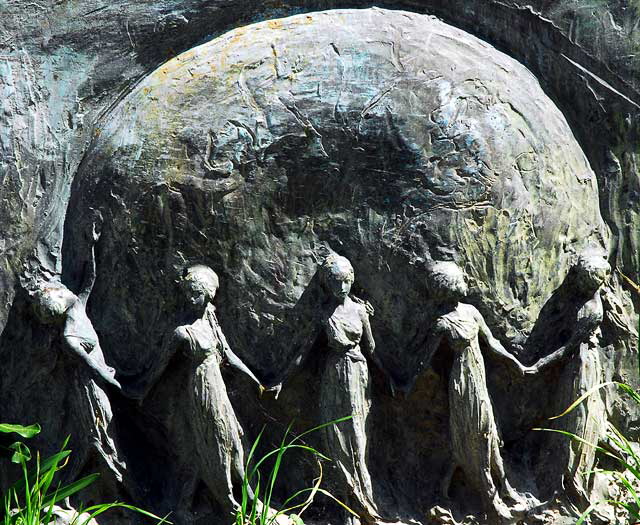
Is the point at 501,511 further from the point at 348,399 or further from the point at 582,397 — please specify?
the point at 348,399

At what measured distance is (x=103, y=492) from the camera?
3920 mm

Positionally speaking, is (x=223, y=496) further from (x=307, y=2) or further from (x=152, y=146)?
(x=307, y=2)

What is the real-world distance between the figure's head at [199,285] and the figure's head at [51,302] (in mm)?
384

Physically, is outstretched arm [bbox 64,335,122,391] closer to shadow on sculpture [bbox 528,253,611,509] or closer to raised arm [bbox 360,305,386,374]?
raised arm [bbox 360,305,386,374]

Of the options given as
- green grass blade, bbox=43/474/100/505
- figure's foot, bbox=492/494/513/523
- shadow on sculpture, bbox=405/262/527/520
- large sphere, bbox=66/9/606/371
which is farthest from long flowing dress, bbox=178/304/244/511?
figure's foot, bbox=492/494/513/523

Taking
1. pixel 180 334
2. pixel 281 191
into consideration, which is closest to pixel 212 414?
pixel 180 334

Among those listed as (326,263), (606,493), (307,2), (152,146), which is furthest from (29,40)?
(606,493)

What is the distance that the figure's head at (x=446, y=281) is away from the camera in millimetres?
3836

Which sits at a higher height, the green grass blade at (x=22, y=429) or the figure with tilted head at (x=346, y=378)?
the figure with tilted head at (x=346, y=378)

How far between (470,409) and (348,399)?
1.29 ft

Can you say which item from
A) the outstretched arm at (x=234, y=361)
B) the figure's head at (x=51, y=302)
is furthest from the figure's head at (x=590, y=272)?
the figure's head at (x=51, y=302)

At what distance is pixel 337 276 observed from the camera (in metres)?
3.83

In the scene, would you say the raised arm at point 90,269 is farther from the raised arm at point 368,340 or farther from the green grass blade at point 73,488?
the raised arm at point 368,340

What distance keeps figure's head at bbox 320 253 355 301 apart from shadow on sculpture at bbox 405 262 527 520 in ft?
0.87
